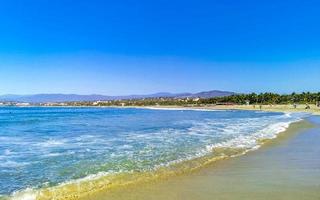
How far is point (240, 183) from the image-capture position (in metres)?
10.5

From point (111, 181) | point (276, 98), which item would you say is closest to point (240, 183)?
point (111, 181)

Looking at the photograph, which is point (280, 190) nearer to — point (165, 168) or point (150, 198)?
point (150, 198)

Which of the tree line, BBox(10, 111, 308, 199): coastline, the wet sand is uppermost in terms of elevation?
the tree line

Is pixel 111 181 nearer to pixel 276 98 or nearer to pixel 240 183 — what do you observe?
pixel 240 183

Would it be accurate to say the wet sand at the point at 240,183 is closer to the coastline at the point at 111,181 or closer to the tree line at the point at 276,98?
the coastline at the point at 111,181

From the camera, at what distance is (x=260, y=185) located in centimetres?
1018

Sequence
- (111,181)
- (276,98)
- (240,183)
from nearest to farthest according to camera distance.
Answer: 1. (240,183)
2. (111,181)
3. (276,98)

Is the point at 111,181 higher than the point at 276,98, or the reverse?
the point at 276,98

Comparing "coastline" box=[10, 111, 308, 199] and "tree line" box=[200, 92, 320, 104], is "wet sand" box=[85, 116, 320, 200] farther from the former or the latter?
"tree line" box=[200, 92, 320, 104]

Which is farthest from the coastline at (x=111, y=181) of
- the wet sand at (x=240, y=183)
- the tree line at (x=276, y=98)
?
the tree line at (x=276, y=98)

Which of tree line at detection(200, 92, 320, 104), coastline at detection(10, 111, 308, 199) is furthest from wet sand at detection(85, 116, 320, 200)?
tree line at detection(200, 92, 320, 104)

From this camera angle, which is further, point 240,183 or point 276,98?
point 276,98

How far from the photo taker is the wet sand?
361 inches

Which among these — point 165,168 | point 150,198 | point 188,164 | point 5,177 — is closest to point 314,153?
point 188,164
